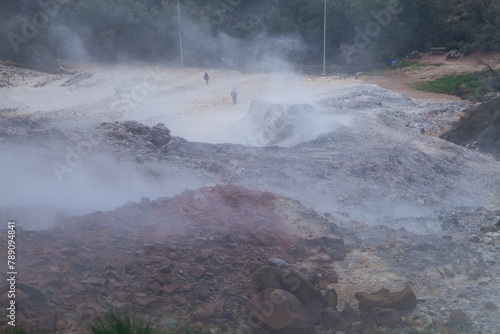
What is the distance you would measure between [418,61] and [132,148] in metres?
26.0

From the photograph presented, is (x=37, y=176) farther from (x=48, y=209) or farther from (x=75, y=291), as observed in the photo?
(x=75, y=291)

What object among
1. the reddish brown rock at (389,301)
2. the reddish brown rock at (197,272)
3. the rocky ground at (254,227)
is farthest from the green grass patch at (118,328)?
the reddish brown rock at (389,301)

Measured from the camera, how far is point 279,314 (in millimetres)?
5109

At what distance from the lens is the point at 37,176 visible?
9.52 m

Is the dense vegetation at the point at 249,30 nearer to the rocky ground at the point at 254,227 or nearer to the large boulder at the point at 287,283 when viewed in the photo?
the rocky ground at the point at 254,227

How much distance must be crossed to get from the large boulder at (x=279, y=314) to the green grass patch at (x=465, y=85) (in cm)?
2030

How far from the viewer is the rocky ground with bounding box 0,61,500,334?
18.5ft

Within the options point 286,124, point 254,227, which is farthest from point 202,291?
point 286,124

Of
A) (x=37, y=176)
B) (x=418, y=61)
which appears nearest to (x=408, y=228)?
(x=37, y=176)

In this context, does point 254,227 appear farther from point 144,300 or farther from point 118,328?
point 118,328

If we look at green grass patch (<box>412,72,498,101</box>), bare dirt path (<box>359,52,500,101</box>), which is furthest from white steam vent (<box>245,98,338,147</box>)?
green grass patch (<box>412,72,498,101</box>)

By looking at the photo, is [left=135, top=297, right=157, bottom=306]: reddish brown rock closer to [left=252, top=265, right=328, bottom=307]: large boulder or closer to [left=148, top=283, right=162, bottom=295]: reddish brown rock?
[left=148, top=283, right=162, bottom=295]: reddish brown rock

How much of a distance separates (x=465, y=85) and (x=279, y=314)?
77.1 ft

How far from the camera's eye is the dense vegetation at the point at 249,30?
32.7 metres
